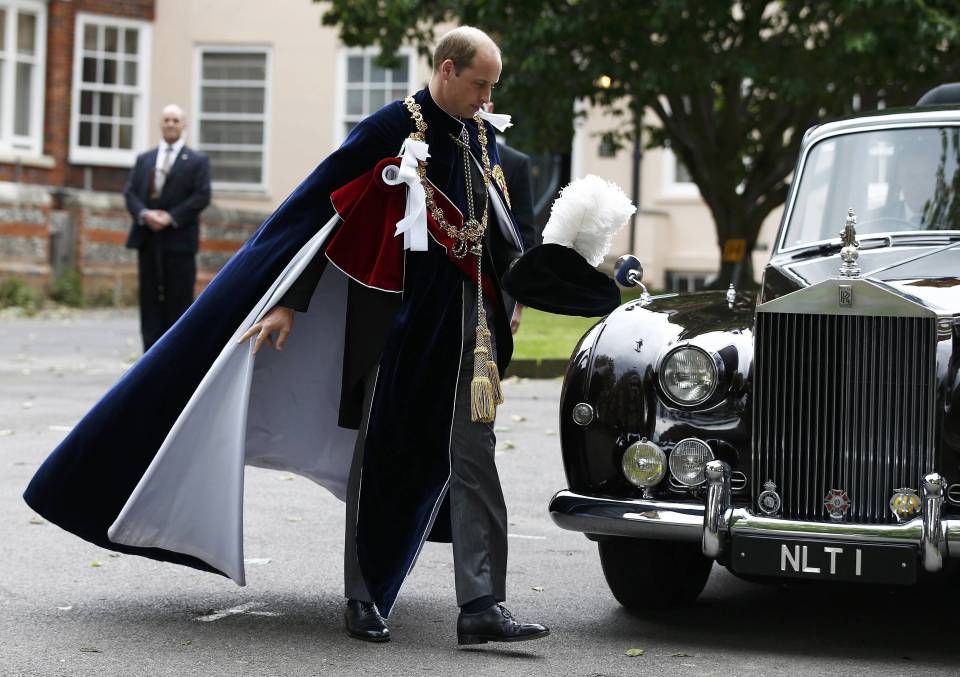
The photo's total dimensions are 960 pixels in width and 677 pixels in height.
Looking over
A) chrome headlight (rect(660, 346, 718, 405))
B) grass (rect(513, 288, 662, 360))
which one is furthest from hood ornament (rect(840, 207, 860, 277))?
grass (rect(513, 288, 662, 360))

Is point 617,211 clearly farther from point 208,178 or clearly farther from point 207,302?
point 208,178

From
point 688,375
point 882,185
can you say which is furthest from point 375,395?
point 882,185

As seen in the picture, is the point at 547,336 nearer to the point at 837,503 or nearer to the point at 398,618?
the point at 398,618

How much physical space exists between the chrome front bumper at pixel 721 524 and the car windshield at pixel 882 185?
5.22 feet

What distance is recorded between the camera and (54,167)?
25.8 metres

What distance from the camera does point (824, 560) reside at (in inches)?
187

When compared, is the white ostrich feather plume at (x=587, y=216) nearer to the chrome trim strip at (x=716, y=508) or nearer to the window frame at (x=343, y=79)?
the chrome trim strip at (x=716, y=508)

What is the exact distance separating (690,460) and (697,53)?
1367 centimetres

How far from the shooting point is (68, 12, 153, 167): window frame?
26328mm

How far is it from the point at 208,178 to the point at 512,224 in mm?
8408

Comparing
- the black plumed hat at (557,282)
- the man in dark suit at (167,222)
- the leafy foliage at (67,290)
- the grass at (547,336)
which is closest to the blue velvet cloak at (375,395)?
the black plumed hat at (557,282)

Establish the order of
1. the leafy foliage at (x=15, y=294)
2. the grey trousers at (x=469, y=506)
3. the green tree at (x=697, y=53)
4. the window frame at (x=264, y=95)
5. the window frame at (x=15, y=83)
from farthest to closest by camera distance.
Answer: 1. the window frame at (x=264, y=95)
2. the window frame at (x=15, y=83)
3. the leafy foliage at (x=15, y=294)
4. the green tree at (x=697, y=53)
5. the grey trousers at (x=469, y=506)

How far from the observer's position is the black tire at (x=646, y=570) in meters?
5.44

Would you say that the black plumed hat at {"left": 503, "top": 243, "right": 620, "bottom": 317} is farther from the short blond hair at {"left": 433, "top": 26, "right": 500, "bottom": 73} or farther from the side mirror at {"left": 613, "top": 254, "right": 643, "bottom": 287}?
the short blond hair at {"left": 433, "top": 26, "right": 500, "bottom": 73}
